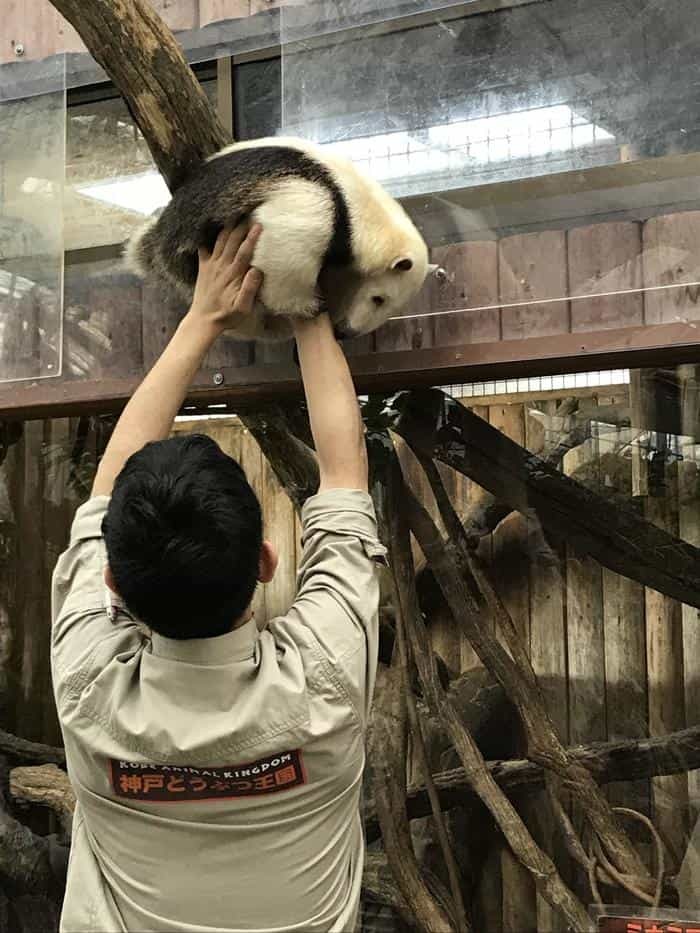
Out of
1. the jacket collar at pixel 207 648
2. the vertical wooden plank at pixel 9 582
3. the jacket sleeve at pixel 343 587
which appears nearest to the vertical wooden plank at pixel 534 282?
the jacket sleeve at pixel 343 587

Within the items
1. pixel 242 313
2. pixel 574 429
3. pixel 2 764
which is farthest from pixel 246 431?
pixel 2 764

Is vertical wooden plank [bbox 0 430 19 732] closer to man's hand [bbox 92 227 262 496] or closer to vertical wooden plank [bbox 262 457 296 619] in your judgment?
vertical wooden plank [bbox 262 457 296 619]

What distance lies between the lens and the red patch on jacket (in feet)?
6.14

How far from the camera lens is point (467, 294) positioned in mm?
3123

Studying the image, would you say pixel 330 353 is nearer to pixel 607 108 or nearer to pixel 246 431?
pixel 246 431

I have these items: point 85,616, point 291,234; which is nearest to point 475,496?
point 291,234

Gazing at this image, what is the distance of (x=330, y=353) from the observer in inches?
108

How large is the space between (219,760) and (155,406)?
3.04 feet

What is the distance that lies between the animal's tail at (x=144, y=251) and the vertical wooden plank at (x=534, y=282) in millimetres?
1090

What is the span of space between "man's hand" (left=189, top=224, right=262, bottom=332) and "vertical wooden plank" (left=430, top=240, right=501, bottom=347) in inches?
23.6

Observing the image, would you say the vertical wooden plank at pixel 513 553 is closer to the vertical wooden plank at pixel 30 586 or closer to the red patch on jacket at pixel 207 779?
the red patch on jacket at pixel 207 779

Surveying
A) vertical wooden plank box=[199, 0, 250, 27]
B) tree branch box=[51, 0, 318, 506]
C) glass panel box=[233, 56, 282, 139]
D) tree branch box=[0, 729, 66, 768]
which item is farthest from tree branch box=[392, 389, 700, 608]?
tree branch box=[0, 729, 66, 768]

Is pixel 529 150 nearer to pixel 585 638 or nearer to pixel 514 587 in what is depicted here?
pixel 514 587

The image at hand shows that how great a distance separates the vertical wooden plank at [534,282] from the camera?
299cm
